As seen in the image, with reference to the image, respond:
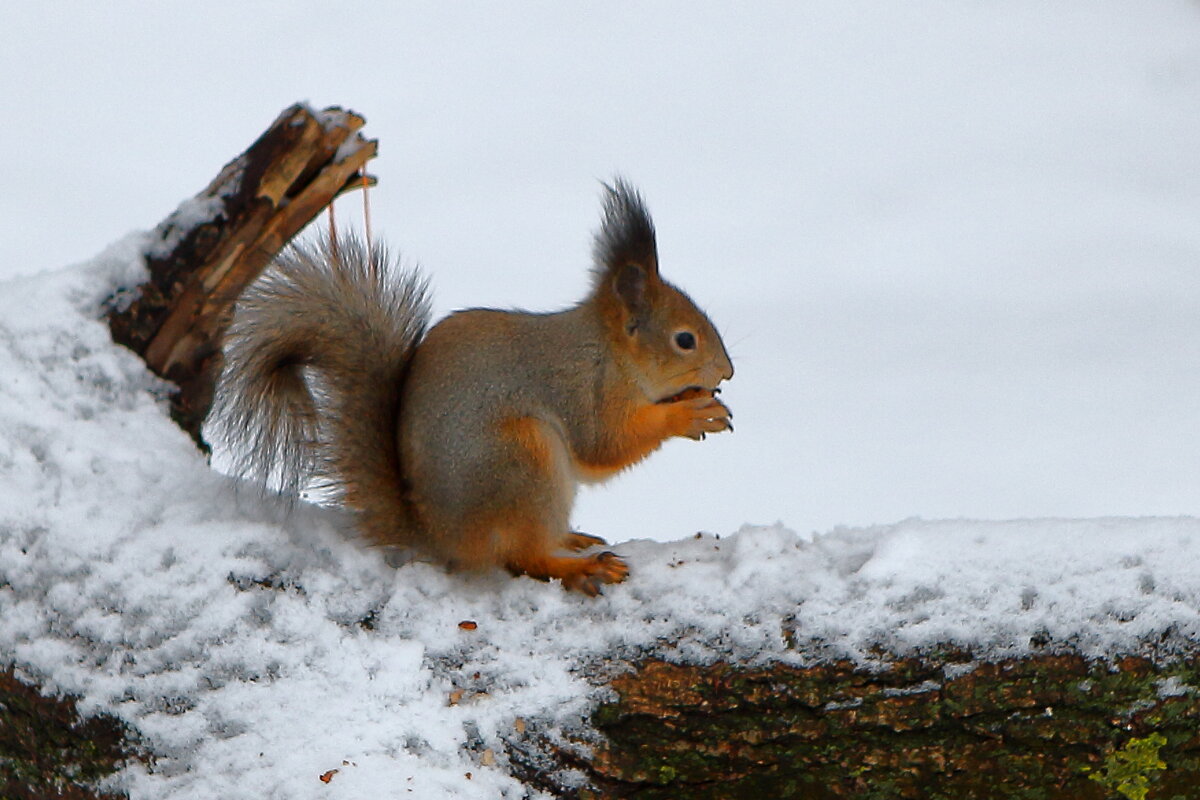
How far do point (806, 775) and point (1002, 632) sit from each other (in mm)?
268

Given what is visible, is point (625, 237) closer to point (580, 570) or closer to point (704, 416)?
point (704, 416)

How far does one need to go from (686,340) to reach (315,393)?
1.92 ft

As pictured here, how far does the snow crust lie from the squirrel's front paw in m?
0.27

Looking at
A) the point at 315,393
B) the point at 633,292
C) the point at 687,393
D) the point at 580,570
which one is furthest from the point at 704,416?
the point at 315,393

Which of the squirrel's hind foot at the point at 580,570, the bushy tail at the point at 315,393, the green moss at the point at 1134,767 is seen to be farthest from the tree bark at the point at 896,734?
the bushy tail at the point at 315,393

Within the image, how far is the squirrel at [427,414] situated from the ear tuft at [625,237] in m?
0.02

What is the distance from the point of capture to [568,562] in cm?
165

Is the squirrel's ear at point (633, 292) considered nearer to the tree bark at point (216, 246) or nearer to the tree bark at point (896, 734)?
the tree bark at point (216, 246)

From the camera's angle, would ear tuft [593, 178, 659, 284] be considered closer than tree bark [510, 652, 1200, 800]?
No

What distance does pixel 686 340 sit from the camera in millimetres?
1984

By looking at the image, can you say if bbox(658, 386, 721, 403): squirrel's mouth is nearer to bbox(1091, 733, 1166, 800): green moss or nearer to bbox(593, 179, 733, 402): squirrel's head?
bbox(593, 179, 733, 402): squirrel's head

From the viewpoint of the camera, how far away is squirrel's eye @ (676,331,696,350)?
1975 mm

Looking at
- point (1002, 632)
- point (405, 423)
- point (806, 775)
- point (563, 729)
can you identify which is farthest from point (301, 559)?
point (1002, 632)

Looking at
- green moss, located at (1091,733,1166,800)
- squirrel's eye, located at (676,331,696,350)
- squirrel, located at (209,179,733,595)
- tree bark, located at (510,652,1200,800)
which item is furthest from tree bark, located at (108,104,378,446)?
green moss, located at (1091,733,1166,800)
